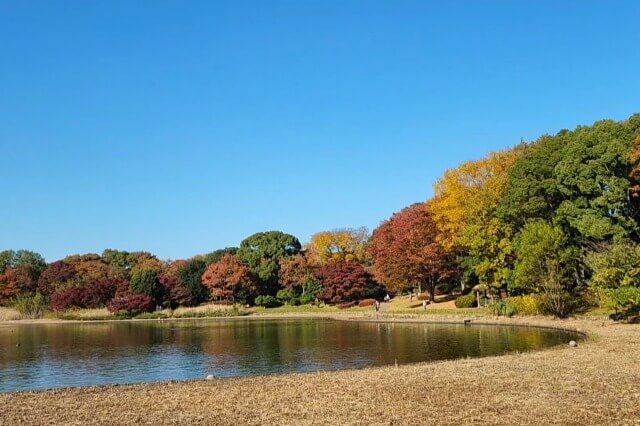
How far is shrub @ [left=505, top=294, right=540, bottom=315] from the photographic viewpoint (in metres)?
37.7

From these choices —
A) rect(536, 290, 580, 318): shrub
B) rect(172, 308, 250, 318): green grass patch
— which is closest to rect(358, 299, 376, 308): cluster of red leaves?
rect(172, 308, 250, 318): green grass patch

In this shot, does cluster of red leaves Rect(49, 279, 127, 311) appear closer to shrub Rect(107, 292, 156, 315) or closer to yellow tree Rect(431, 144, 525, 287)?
shrub Rect(107, 292, 156, 315)

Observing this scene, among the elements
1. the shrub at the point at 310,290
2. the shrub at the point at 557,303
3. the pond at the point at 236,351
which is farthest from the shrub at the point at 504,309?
the shrub at the point at 310,290

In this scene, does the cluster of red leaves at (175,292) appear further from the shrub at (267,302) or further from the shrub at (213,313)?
the shrub at (267,302)

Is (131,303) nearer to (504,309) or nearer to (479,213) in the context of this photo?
(479,213)

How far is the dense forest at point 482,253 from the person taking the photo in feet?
116

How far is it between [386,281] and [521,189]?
66.8 feet

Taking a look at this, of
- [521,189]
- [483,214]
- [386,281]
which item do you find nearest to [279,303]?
[386,281]

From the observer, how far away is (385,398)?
12.2m

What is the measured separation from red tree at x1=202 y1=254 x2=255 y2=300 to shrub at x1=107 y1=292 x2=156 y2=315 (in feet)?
24.5

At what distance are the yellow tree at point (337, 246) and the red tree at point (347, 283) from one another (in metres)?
13.9

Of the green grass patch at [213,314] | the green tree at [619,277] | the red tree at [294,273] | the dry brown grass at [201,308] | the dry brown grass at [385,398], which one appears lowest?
the green grass patch at [213,314]

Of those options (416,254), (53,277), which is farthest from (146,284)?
(416,254)

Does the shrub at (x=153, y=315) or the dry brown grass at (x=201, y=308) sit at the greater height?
the dry brown grass at (x=201, y=308)
